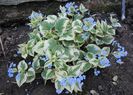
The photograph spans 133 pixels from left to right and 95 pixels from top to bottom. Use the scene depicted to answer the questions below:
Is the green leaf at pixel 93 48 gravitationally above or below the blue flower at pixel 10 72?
above

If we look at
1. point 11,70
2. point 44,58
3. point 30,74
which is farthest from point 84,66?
point 11,70

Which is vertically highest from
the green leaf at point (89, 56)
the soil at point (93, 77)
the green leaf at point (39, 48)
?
the green leaf at point (39, 48)

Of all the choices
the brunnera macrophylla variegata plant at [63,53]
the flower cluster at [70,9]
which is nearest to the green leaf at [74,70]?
the brunnera macrophylla variegata plant at [63,53]

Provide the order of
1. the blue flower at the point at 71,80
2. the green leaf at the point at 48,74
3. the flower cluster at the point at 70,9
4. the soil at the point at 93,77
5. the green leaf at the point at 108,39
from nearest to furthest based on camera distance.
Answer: the blue flower at the point at 71,80, the green leaf at the point at 48,74, the soil at the point at 93,77, the green leaf at the point at 108,39, the flower cluster at the point at 70,9

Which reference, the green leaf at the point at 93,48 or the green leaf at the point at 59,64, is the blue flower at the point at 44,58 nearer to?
the green leaf at the point at 59,64

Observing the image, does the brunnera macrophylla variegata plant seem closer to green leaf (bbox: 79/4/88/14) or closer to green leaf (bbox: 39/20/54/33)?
green leaf (bbox: 39/20/54/33)

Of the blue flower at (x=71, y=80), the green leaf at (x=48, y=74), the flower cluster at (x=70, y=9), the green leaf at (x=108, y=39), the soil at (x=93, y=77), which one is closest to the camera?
the blue flower at (x=71, y=80)

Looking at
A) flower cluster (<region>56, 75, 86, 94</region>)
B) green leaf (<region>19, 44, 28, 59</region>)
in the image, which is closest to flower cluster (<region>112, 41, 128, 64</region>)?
flower cluster (<region>56, 75, 86, 94</region>)

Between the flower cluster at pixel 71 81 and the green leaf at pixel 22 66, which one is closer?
the flower cluster at pixel 71 81

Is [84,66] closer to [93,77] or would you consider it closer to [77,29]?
[93,77]
